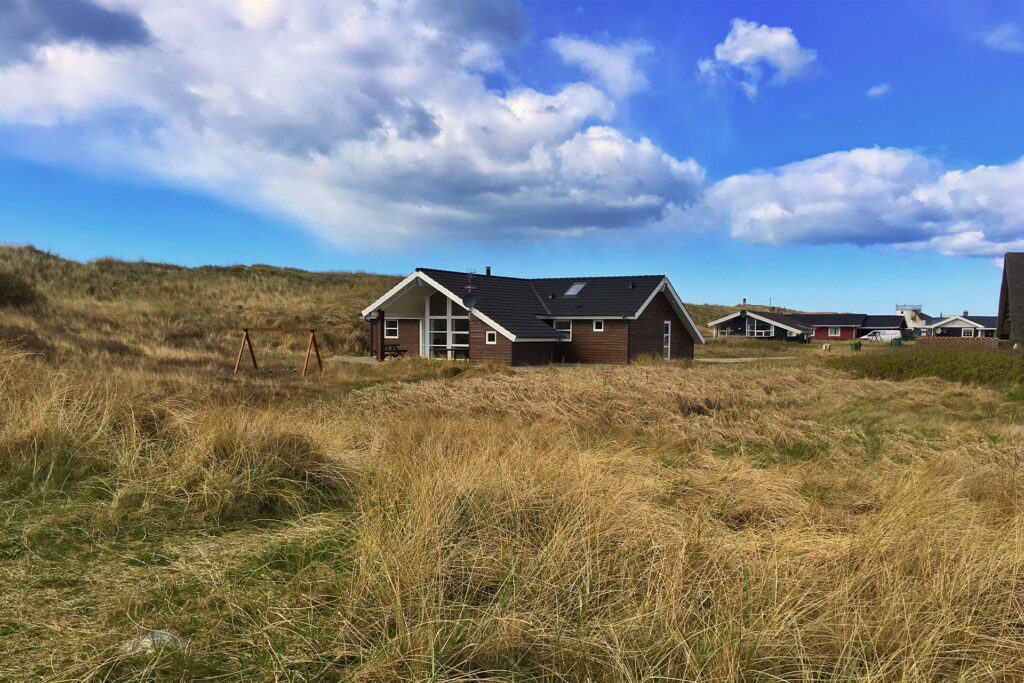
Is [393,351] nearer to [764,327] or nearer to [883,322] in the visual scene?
[764,327]

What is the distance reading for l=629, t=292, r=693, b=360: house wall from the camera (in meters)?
29.2

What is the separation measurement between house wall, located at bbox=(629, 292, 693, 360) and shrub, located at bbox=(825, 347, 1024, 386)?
887cm

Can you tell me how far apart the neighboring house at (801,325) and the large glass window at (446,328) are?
49.3m

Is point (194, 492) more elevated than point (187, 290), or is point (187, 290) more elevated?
point (187, 290)

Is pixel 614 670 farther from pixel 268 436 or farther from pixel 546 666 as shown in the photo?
pixel 268 436

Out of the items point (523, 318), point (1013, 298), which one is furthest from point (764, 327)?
point (523, 318)

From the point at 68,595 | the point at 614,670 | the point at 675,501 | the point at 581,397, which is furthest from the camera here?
the point at 581,397

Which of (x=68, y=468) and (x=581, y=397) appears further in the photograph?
(x=581, y=397)

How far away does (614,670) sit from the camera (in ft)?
9.07

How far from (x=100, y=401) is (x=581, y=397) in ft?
22.4

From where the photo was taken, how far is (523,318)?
92.3ft

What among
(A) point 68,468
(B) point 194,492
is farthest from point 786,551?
(A) point 68,468

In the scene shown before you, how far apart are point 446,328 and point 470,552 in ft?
85.3

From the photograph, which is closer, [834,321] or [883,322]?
[834,321]
